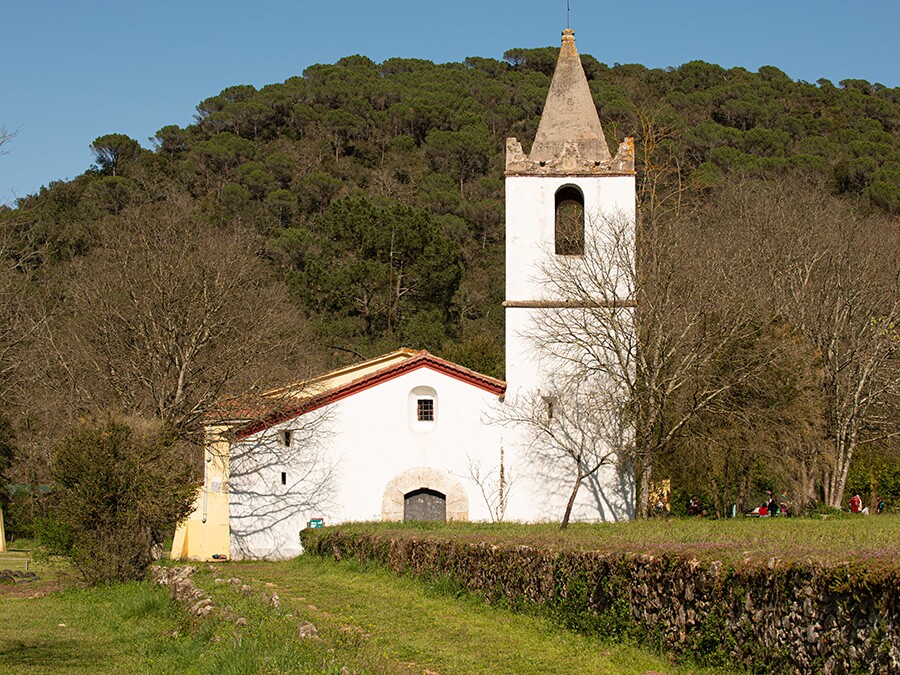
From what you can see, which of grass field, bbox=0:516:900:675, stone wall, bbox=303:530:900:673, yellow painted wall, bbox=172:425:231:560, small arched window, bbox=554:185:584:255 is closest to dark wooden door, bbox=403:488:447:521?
yellow painted wall, bbox=172:425:231:560

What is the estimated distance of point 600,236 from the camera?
965 inches

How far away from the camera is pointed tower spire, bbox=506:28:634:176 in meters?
24.5

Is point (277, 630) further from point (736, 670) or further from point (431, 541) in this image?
point (431, 541)

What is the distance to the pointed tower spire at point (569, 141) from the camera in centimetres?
2445

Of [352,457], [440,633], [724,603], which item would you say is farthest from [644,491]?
[724,603]

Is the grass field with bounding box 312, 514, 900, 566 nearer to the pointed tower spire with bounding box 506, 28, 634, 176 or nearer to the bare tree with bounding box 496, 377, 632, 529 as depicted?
the bare tree with bounding box 496, 377, 632, 529

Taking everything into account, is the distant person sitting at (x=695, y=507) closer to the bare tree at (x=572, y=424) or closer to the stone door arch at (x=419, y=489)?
the bare tree at (x=572, y=424)

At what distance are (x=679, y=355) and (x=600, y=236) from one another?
3519 millimetres

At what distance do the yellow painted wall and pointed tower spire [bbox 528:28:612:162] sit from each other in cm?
1076

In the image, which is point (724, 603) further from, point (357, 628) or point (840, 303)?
point (840, 303)

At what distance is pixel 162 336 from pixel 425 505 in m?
8.17

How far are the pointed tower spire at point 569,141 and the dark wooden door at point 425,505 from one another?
818 centimetres

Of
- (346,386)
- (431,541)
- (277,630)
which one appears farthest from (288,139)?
(277,630)

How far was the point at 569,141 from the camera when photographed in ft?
81.3
